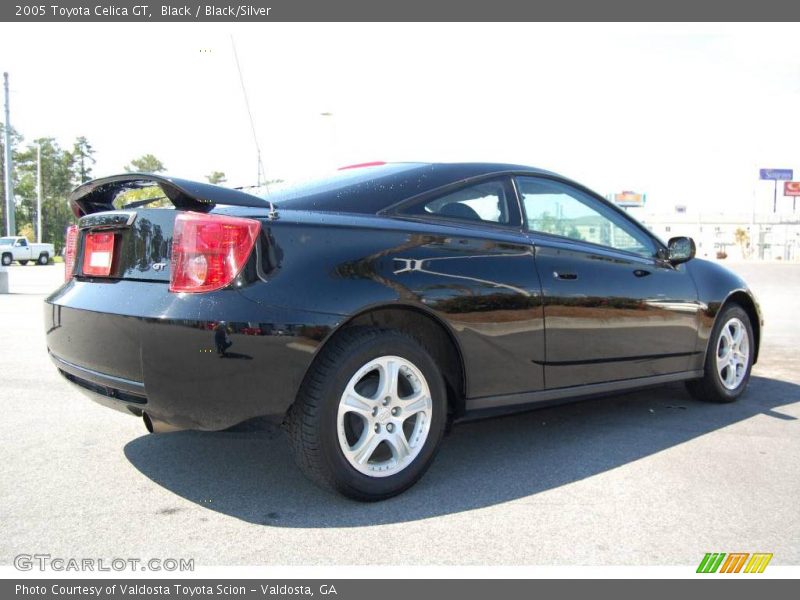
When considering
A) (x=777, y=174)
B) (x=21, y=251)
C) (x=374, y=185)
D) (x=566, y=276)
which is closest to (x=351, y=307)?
(x=374, y=185)

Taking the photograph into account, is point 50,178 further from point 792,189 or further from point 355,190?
point 792,189

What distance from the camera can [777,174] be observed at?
331ft

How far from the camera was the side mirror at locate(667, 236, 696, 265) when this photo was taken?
4.50 meters

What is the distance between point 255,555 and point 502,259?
1.79 m

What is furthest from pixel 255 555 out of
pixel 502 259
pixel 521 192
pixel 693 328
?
pixel 693 328

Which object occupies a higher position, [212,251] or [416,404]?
[212,251]

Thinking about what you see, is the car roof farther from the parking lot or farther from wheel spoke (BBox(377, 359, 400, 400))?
the parking lot

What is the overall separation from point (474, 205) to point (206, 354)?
1.62 metres

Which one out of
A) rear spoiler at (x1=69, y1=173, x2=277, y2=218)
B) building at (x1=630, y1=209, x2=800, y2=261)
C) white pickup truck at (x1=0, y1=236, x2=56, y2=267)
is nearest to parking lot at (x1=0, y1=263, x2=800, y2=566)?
rear spoiler at (x1=69, y1=173, x2=277, y2=218)

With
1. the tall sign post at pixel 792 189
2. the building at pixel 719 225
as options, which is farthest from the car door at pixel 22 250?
the tall sign post at pixel 792 189

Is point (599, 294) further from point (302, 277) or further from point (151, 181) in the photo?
point (151, 181)

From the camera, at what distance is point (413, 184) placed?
10.9ft

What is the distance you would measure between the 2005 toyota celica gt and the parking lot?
0.28 m
